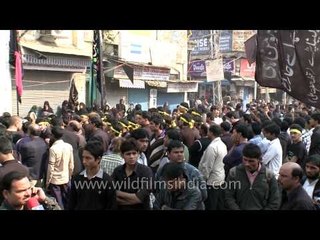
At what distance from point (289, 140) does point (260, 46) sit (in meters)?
3.91

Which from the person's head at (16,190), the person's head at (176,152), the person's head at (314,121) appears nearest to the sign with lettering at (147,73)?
the person's head at (314,121)

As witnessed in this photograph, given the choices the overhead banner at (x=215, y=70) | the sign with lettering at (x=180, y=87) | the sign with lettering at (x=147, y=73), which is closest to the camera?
the overhead banner at (x=215, y=70)

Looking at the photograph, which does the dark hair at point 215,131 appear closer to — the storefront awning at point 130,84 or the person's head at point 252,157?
the person's head at point 252,157

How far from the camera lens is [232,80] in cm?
3734

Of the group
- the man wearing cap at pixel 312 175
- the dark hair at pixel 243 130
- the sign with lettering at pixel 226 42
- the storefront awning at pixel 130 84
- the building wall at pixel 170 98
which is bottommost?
the building wall at pixel 170 98

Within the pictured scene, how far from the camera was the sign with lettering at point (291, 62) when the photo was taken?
3.57m

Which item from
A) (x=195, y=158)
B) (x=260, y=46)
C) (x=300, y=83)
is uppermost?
(x=260, y=46)

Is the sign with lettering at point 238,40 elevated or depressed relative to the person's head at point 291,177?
elevated

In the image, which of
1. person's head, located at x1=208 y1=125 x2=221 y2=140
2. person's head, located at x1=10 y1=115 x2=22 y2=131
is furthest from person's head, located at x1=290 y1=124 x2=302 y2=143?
person's head, located at x1=10 y1=115 x2=22 y2=131

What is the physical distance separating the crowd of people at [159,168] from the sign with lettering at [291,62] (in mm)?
835
